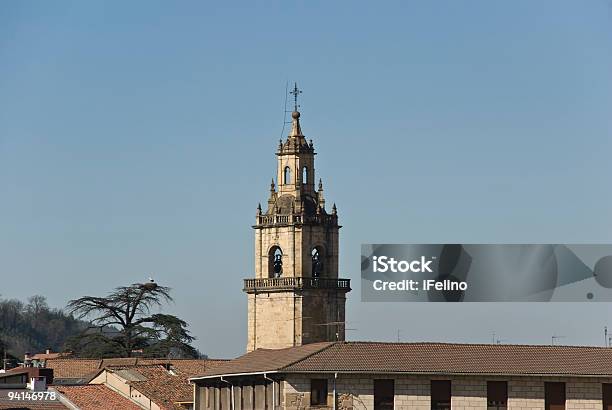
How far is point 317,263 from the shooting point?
13100 centimetres

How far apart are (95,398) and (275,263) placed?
4084cm

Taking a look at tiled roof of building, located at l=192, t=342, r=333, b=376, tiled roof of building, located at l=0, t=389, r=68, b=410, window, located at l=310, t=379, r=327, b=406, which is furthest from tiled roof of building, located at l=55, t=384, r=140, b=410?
window, located at l=310, t=379, r=327, b=406

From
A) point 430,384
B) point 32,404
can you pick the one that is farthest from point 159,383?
point 430,384

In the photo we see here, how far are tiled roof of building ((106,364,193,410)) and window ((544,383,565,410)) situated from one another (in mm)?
28440

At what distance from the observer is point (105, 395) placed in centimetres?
9200

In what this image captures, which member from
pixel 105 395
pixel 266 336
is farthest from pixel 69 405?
pixel 266 336

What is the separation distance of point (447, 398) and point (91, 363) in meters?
51.2

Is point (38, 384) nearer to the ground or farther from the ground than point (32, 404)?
farther from the ground

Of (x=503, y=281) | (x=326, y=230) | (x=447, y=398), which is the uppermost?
(x=326, y=230)

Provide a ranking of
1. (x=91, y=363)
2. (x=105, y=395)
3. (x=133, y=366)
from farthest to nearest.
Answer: (x=91, y=363) → (x=133, y=366) → (x=105, y=395)

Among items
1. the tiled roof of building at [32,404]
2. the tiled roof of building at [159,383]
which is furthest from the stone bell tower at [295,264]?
the tiled roof of building at [32,404]

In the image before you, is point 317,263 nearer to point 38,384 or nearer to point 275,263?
point 275,263

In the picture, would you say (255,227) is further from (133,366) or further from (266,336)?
(133,366)

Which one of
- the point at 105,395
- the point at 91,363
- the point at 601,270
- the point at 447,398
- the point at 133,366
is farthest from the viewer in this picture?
the point at 91,363
